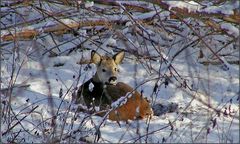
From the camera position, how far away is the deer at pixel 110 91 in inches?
256

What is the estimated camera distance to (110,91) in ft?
25.9

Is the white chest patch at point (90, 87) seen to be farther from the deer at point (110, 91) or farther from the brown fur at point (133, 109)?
the brown fur at point (133, 109)

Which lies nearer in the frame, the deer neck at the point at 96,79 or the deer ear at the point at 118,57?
the deer neck at the point at 96,79

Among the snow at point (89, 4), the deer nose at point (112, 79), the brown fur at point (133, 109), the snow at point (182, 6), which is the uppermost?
the snow at point (182, 6)

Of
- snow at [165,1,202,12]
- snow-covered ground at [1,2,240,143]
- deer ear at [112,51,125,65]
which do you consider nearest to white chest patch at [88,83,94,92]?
snow-covered ground at [1,2,240,143]

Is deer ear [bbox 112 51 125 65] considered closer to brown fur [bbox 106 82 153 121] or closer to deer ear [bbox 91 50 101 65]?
deer ear [bbox 91 50 101 65]

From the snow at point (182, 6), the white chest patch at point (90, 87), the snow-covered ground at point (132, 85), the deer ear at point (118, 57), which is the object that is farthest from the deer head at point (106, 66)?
the snow at point (182, 6)

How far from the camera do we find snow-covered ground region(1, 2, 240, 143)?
5137mm

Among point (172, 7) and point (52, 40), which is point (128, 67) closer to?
point (52, 40)

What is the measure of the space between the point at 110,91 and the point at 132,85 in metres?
1.26

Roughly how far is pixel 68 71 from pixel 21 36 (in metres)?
2.03

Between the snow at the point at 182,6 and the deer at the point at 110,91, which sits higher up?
the snow at the point at 182,6

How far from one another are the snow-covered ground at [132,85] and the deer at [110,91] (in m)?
0.14

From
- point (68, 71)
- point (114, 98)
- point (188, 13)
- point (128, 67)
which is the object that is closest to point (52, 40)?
point (68, 71)
